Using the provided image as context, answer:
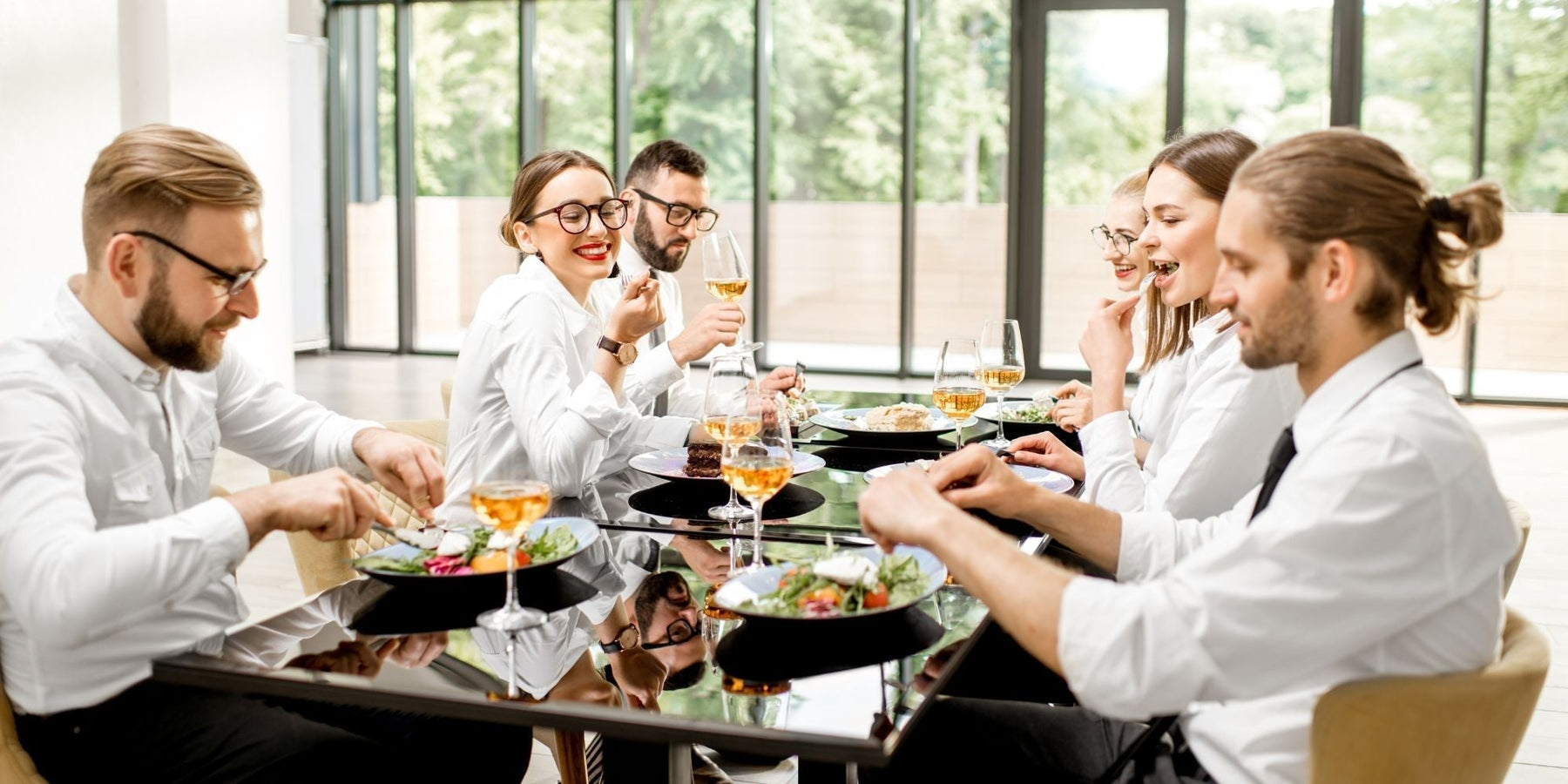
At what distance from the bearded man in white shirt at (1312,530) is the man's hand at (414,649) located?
57cm

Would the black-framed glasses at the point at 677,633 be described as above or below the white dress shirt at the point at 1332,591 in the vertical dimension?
below

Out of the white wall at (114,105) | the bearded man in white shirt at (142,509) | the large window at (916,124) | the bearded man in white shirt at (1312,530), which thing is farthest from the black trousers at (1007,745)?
the large window at (916,124)

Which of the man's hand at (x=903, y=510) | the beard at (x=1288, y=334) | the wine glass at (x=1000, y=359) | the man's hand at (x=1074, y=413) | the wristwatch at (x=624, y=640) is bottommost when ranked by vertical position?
the wristwatch at (x=624, y=640)

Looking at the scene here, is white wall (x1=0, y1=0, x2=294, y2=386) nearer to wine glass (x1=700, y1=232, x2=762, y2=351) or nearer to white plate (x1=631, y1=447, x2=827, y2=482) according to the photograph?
wine glass (x1=700, y1=232, x2=762, y2=351)

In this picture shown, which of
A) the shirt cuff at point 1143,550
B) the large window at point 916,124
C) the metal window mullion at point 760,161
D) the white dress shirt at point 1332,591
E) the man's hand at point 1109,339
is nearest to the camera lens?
the white dress shirt at point 1332,591

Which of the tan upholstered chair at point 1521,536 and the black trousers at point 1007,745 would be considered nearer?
the tan upholstered chair at point 1521,536

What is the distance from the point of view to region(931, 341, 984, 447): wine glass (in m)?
2.94

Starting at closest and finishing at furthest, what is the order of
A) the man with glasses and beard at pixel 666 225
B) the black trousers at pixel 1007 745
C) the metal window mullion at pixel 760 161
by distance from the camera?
the black trousers at pixel 1007 745, the man with glasses and beard at pixel 666 225, the metal window mullion at pixel 760 161

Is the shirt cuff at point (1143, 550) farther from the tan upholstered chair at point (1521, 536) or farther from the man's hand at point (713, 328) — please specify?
the man's hand at point (713, 328)

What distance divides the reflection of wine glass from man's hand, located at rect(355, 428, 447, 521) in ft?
1.23

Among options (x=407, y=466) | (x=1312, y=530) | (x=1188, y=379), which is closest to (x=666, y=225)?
(x=1188, y=379)

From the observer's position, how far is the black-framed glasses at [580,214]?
126 inches

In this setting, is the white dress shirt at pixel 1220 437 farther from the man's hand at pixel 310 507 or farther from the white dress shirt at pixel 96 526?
the white dress shirt at pixel 96 526

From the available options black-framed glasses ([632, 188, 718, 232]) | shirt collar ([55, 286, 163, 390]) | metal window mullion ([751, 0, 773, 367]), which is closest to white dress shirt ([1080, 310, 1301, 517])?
shirt collar ([55, 286, 163, 390])
